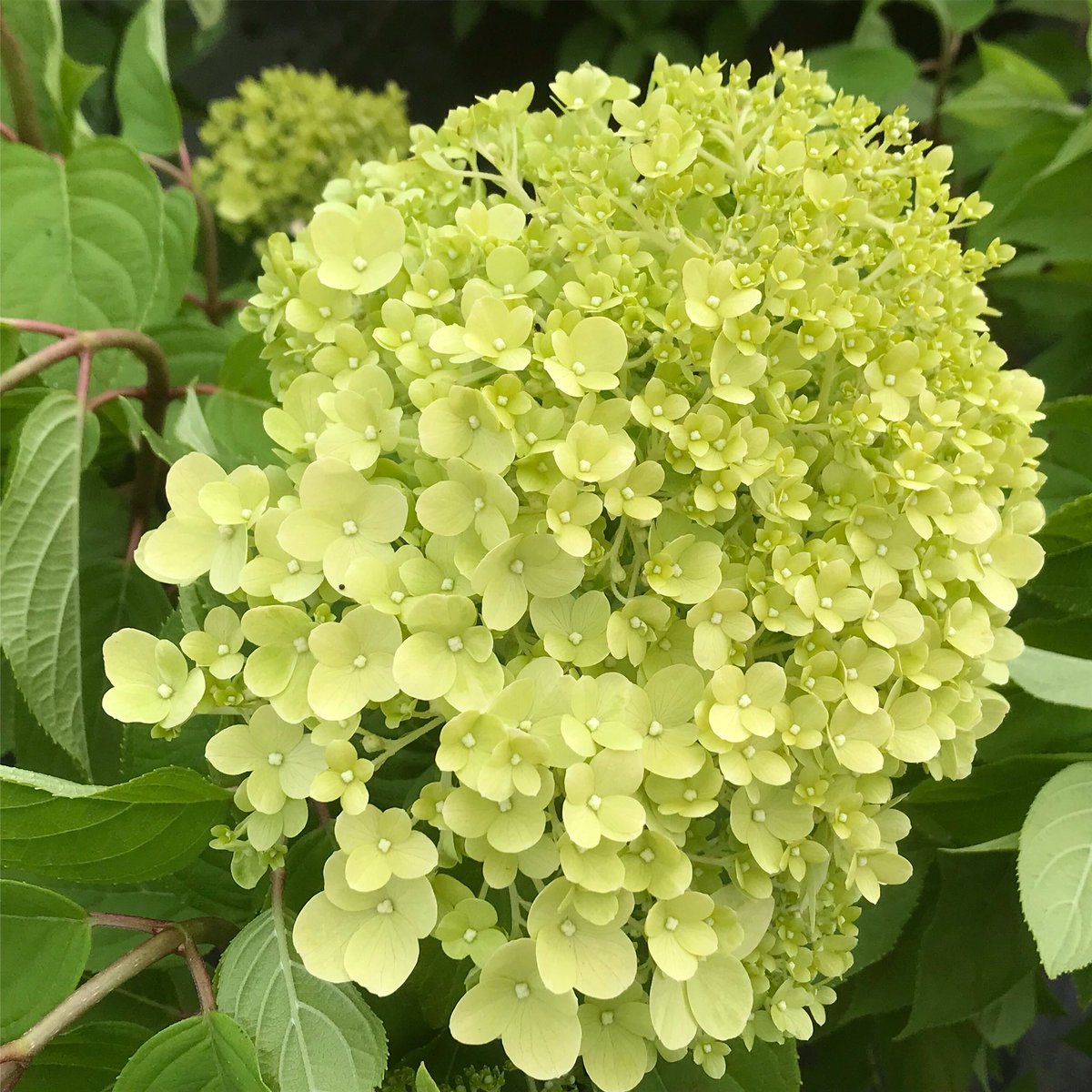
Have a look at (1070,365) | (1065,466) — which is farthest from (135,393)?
(1070,365)

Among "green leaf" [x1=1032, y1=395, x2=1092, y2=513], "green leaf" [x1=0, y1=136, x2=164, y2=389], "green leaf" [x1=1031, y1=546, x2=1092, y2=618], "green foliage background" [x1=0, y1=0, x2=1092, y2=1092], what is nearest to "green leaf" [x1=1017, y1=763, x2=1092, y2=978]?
Answer: "green foliage background" [x1=0, y1=0, x2=1092, y2=1092]

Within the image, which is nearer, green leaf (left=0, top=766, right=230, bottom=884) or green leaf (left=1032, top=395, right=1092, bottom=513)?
green leaf (left=0, top=766, right=230, bottom=884)

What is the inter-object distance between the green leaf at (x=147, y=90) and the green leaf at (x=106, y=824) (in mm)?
571

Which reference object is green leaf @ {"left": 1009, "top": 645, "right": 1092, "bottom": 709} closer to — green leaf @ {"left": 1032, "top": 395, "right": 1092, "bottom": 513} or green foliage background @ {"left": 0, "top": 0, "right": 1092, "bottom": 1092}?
green foliage background @ {"left": 0, "top": 0, "right": 1092, "bottom": 1092}

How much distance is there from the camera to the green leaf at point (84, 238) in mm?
570

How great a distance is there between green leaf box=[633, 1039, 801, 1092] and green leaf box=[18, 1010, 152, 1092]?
0.25m

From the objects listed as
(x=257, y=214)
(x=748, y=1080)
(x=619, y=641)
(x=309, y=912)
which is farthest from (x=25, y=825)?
(x=257, y=214)

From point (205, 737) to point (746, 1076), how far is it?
309 millimetres

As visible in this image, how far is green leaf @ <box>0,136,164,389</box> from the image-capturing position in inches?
22.5

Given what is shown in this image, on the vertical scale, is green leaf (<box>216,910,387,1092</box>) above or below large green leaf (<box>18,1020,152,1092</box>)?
above

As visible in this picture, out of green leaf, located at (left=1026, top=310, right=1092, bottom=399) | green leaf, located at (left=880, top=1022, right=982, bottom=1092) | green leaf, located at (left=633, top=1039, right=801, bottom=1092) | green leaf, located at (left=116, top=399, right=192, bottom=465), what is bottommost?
green leaf, located at (left=880, top=1022, right=982, bottom=1092)

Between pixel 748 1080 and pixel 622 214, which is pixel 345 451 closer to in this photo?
pixel 622 214

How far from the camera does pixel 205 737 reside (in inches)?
18.5

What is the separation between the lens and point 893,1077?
71cm
